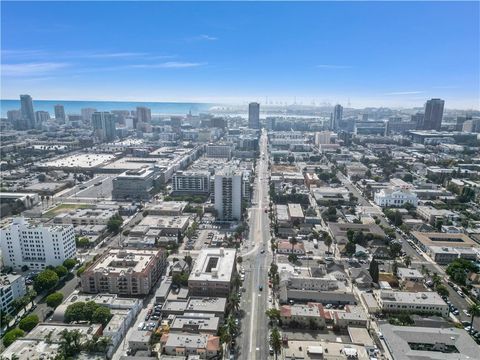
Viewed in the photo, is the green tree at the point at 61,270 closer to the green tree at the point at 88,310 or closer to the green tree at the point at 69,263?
the green tree at the point at 69,263

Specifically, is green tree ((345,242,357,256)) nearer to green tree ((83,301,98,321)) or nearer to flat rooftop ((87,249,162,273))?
flat rooftop ((87,249,162,273))

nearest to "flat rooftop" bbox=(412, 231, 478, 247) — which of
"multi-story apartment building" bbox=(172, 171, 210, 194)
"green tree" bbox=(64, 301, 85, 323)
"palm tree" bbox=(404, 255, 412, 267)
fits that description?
"palm tree" bbox=(404, 255, 412, 267)

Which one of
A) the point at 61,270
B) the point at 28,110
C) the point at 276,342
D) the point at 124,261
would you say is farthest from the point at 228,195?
the point at 28,110

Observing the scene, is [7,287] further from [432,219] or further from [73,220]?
[432,219]

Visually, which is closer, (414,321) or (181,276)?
(414,321)

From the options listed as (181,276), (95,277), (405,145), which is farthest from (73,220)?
(405,145)

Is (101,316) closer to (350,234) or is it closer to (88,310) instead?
(88,310)
